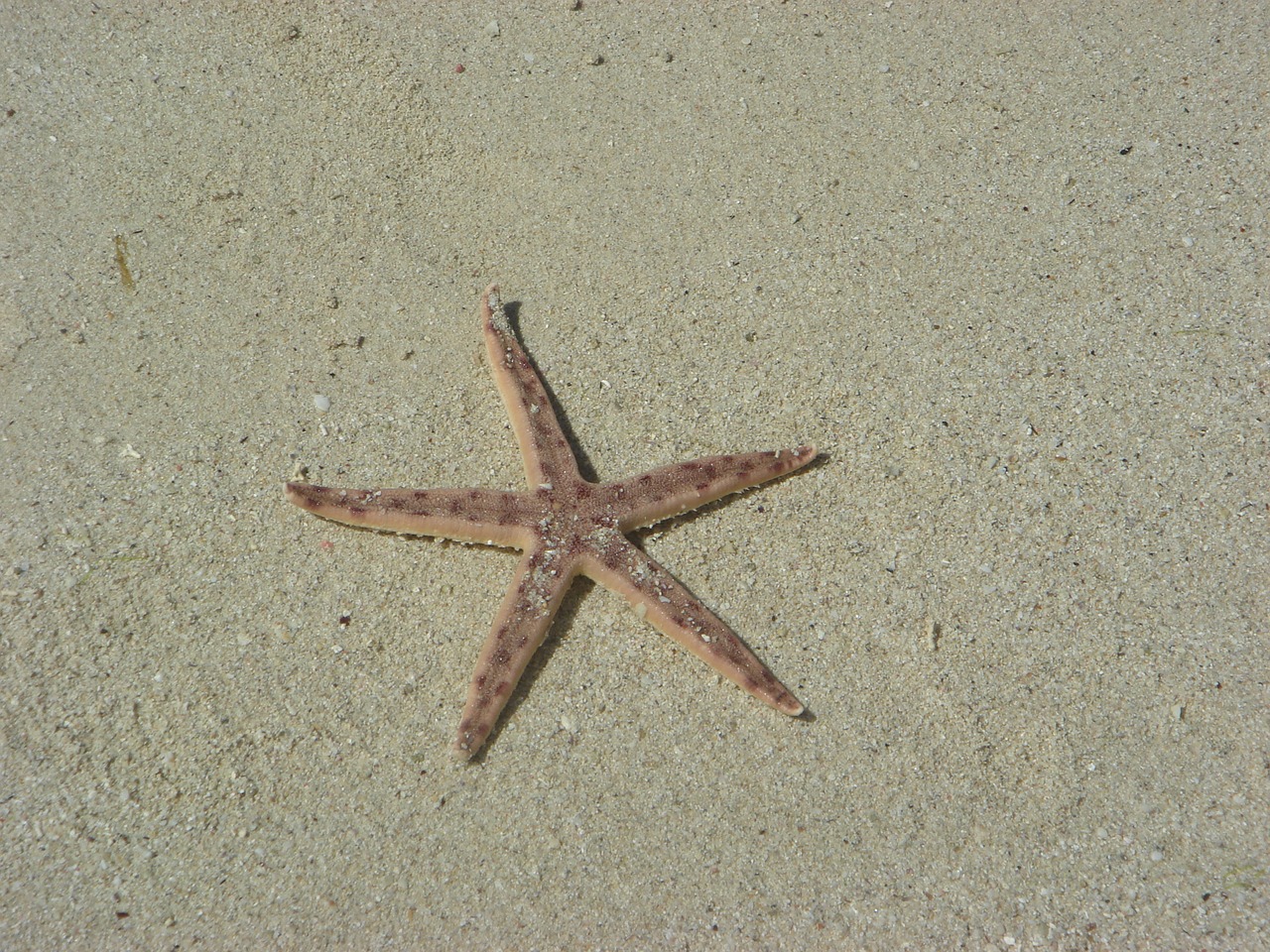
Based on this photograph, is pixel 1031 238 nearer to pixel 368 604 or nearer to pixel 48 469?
pixel 368 604

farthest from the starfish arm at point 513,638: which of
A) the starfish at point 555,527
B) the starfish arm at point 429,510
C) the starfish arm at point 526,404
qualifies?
the starfish arm at point 526,404

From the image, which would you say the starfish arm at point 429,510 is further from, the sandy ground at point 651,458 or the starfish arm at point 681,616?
the starfish arm at point 681,616

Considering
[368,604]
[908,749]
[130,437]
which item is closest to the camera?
[908,749]

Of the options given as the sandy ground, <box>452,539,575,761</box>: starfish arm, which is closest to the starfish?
<box>452,539,575,761</box>: starfish arm

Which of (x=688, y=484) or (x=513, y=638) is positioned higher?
(x=688, y=484)

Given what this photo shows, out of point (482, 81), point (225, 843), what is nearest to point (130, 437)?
point (225, 843)

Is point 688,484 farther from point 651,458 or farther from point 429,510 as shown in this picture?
point 429,510

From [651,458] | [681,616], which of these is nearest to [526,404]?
[651,458]
